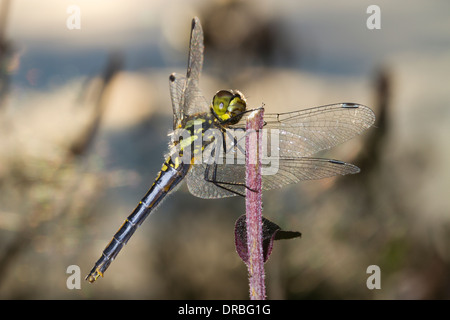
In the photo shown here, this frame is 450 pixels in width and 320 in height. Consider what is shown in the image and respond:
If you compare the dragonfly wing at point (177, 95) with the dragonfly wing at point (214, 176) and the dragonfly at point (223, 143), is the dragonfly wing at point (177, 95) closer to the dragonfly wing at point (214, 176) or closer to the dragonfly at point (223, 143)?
the dragonfly at point (223, 143)

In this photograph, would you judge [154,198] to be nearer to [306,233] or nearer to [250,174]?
[250,174]

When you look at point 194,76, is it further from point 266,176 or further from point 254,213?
point 254,213

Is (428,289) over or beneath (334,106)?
beneath

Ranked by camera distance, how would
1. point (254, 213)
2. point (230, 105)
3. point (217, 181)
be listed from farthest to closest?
1. point (217, 181)
2. point (230, 105)
3. point (254, 213)

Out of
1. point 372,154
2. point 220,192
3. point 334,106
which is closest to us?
point 334,106

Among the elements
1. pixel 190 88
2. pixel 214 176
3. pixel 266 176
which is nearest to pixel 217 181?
pixel 214 176

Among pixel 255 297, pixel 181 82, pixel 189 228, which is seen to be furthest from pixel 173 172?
pixel 189 228
